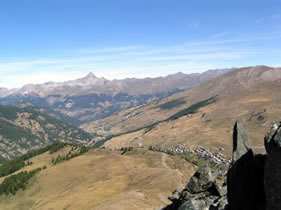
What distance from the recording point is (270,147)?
2042 centimetres

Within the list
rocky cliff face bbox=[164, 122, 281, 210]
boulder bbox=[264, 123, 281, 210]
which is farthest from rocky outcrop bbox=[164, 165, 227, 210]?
boulder bbox=[264, 123, 281, 210]

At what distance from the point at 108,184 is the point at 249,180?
78520 millimetres

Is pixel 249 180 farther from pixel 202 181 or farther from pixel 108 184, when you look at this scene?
pixel 108 184

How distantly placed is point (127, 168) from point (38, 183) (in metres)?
63.9

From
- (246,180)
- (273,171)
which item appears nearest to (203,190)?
(246,180)

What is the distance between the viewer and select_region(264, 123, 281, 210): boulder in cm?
1914

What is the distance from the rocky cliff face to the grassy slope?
29019mm

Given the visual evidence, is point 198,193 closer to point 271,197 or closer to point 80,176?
point 271,197

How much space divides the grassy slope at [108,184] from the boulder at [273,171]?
43.7 metres

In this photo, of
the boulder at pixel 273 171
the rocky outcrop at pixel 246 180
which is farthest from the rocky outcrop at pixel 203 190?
the boulder at pixel 273 171

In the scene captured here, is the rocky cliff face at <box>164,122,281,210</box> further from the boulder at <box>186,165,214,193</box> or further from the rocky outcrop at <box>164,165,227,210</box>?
the boulder at <box>186,165,214,193</box>

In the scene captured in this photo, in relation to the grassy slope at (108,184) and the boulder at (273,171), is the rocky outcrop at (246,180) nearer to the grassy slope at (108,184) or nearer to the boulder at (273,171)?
the boulder at (273,171)

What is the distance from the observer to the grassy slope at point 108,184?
2746 inches

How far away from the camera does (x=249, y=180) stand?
84.3 ft
